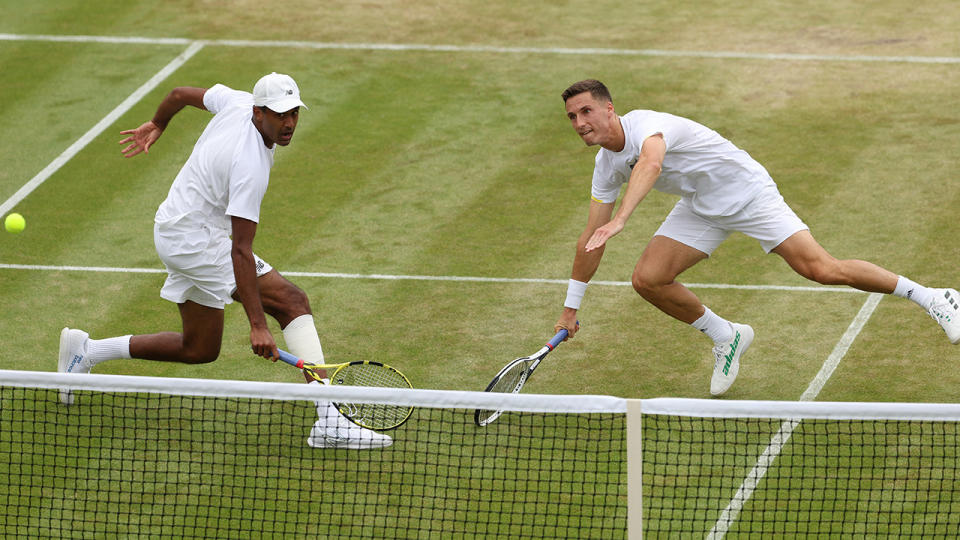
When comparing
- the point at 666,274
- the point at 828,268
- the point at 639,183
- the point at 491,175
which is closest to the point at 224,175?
the point at 639,183

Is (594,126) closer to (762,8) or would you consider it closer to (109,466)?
(109,466)

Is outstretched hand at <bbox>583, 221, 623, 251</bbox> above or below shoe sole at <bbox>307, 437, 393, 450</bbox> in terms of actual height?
above

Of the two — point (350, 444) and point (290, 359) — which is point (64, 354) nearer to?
point (290, 359)

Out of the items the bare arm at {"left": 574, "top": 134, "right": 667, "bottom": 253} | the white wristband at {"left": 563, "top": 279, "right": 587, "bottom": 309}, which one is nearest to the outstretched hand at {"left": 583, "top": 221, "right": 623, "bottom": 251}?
the bare arm at {"left": 574, "top": 134, "right": 667, "bottom": 253}

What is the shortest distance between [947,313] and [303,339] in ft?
12.7

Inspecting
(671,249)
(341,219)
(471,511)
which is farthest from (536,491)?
(341,219)

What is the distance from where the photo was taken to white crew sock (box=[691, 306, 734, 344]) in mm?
9414

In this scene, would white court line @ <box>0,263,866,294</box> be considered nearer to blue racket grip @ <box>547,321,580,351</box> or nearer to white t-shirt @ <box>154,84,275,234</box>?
blue racket grip @ <box>547,321,580,351</box>

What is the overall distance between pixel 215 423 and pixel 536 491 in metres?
2.16

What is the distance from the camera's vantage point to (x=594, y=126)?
339 inches

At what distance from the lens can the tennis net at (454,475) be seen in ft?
25.3

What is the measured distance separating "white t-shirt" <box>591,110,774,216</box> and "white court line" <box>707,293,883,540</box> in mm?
1319

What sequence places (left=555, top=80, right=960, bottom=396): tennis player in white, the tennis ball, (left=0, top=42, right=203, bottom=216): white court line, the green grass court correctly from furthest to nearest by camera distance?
(left=0, top=42, right=203, bottom=216): white court line → the tennis ball → the green grass court → (left=555, top=80, right=960, bottom=396): tennis player in white

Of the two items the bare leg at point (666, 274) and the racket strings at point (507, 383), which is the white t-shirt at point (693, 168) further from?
the racket strings at point (507, 383)
